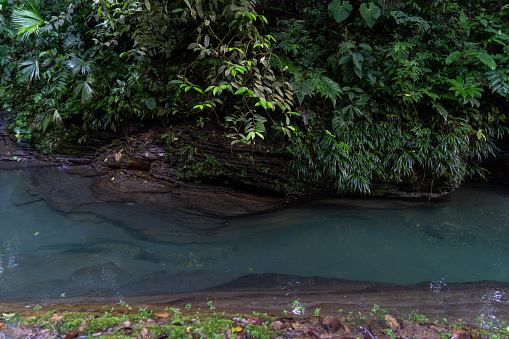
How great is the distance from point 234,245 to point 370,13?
161 inches

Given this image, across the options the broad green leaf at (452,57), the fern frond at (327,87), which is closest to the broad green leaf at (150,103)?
the fern frond at (327,87)

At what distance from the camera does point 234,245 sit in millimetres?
3705

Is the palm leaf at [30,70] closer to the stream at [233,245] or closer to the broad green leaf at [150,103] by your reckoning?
the stream at [233,245]

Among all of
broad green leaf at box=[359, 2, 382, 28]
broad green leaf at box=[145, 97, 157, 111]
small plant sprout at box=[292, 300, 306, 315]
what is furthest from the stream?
broad green leaf at box=[359, 2, 382, 28]

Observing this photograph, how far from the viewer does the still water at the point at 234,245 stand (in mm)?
3049

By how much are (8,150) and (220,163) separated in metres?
4.50

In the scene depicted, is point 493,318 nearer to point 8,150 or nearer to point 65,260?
point 65,260

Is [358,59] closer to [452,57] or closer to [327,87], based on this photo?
[327,87]

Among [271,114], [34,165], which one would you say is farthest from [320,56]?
[34,165]

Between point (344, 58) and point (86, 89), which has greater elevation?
point (344, 58)

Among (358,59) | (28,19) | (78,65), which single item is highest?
(28,19)

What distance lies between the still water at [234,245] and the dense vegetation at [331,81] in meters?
0.68

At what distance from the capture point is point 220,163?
4.64m

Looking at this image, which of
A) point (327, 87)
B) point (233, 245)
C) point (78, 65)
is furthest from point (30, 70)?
point (327, 87)
